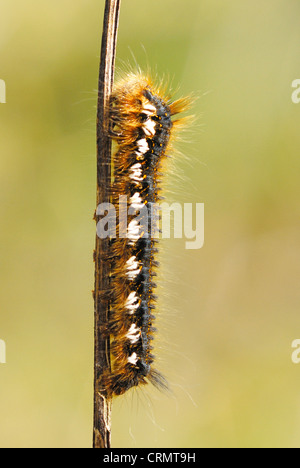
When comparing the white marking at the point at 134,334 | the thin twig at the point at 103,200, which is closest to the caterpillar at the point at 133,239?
the white marking at the point at 134,334

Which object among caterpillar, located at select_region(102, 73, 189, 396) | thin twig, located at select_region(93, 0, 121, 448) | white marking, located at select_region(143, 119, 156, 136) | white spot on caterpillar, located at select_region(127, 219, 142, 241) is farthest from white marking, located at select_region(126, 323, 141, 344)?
white marking, located at select_region(143, 119, 156, 136)

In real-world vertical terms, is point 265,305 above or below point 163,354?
above

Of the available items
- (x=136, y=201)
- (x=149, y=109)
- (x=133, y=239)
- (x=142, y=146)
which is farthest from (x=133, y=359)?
(x=149, y=109)

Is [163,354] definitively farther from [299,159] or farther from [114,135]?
[299,159]

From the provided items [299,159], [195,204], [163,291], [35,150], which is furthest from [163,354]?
[299,159]

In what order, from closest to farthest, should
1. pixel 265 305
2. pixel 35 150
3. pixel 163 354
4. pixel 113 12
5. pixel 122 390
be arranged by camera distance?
pixel 113 12, pixel 122 390, pixel 163 354, pixel 35 150, pixel 265 305

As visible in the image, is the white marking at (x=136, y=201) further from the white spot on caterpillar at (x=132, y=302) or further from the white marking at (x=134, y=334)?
the white marking at (x=134, y=334)

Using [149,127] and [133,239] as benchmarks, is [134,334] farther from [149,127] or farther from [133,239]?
[149,127]
